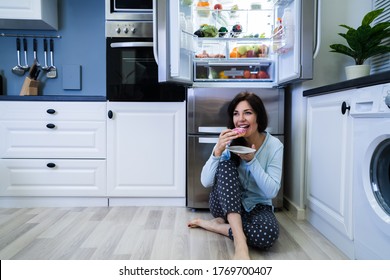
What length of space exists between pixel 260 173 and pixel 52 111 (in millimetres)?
1484

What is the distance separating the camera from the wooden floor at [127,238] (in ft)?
4.42

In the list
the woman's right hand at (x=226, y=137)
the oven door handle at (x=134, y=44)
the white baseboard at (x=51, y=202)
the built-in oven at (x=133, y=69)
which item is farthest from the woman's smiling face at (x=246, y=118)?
the white baseboard at (x=51, y=202)

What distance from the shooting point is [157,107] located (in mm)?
2061

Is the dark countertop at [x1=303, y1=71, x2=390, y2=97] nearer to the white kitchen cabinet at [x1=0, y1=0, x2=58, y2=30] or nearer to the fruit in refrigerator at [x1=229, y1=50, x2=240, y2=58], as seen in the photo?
the fruit in refrigerator at [x1=229, y1=50, x2=240, y2=58]

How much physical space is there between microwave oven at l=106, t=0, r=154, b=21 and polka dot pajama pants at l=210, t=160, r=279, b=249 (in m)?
1.23

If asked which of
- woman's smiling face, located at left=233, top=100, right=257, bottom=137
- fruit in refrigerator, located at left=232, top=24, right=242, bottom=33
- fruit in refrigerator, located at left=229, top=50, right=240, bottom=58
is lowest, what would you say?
woman's smiling face, located at left=233, top=100, right=257, bottom=137

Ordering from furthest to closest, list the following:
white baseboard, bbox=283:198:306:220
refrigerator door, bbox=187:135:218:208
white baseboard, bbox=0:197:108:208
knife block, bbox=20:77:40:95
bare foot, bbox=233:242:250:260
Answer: knife block, bbox=20:77:40:95 < white baseboard, bbox=0:197:108:208 < refrigerator door, bbox=187:135:218:208 < white baseboard, bbox=283:198:306:220 < bare foot, bbox=233:242:250:260

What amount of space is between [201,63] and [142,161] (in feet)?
2.74

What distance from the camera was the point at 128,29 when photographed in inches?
80.4

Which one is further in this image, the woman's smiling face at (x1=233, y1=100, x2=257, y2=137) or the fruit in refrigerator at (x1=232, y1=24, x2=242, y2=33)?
the fruit in refrigerator at (x1=232, y1=24, x2=242, y2=33)

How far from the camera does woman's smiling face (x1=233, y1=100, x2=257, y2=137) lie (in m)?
1.49

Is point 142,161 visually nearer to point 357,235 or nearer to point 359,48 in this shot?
point 357,235

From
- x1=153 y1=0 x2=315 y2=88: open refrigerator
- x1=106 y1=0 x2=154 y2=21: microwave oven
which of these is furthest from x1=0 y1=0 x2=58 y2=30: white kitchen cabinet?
x1=153 y1=0 x2=315 y2=88: open refrigerator

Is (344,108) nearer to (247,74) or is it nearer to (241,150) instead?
(241,150)
